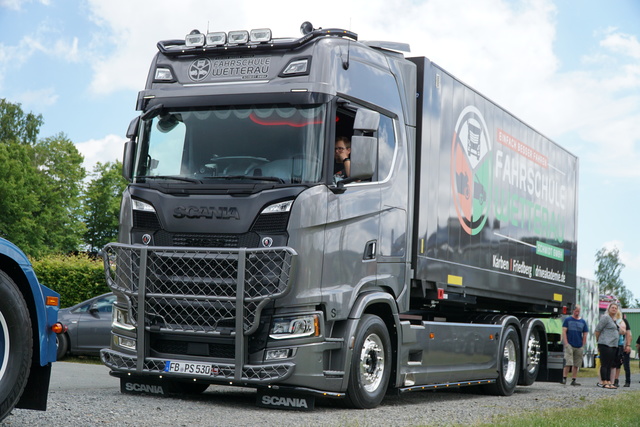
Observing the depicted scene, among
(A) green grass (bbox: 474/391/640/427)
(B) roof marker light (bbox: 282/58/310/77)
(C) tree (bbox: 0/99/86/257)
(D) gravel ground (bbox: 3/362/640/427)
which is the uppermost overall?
(C) tree (bbox: 0/99/86/257)

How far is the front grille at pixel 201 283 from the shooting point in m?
8.36

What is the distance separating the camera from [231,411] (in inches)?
334

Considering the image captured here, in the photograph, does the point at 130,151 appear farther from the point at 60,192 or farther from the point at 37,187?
the point at 60,192

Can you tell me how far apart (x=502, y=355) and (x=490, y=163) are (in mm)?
3025

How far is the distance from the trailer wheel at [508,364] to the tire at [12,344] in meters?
8.93

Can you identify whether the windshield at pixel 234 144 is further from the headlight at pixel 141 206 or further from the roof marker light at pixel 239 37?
the roof marker light at pixel 239 37

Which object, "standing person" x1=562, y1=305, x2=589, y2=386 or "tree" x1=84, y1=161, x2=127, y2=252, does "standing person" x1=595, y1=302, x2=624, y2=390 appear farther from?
"tree" x1=84, y1=161, x2=127, y2=252

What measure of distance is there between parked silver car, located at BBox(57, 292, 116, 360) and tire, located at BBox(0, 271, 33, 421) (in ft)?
42.5

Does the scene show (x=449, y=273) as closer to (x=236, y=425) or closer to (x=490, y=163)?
(x=490, y=163)

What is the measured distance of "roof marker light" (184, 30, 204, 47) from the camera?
9.45 metres

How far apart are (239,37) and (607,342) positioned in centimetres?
1191

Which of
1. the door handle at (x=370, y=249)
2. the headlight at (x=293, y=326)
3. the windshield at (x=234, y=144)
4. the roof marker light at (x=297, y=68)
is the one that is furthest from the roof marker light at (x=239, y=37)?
the headlight at (x=293, y=326)

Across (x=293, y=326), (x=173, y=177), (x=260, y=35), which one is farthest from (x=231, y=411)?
(x=260, y=35)

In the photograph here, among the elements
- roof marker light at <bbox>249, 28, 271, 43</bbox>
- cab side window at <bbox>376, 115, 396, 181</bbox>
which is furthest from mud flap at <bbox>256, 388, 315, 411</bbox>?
roof marker light at <bbox>249, 28, 271, 43</bbox>
